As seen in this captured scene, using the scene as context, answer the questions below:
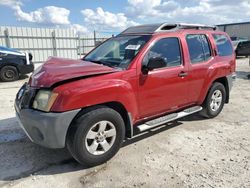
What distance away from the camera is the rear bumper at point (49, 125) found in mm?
3234

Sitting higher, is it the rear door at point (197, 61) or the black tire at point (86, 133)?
the rear door at point (197, 61)

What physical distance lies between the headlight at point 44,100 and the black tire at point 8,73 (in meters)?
7.82

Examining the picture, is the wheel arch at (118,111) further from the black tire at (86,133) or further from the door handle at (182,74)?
the door handle at (182,74)

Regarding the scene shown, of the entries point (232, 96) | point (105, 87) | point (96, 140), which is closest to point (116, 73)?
point (105, 87)

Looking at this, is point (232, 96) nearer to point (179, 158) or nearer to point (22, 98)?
point (179, 158)

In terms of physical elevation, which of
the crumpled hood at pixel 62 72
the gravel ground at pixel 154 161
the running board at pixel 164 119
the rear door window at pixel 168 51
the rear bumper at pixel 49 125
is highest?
the rear door window at pixel 168 51

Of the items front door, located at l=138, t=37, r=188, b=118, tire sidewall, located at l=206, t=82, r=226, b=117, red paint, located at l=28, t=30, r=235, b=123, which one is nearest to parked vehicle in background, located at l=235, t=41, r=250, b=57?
tire sidewall, located at l=206, t=82, r=226, b=117

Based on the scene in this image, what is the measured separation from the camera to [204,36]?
533cm

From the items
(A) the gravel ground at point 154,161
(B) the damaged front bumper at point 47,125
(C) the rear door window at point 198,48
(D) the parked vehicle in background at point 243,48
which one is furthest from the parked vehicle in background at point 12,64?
(D) the parked vehicle in background at point 243,48

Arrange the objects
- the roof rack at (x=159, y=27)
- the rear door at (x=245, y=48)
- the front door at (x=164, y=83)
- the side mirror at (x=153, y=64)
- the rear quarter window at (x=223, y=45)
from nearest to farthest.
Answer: the side mirror at (x=153, y=64)
the front door at (x=164, y=83)
the roof rack at (x=159, y=27)
the rear quarter window at (x=223, y=45)
the rear door at (x=245, y=48)

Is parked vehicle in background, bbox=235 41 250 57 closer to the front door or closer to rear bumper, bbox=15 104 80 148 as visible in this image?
the front door

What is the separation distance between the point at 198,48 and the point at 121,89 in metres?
2.14

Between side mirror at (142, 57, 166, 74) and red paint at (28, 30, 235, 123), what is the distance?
9 centimetres

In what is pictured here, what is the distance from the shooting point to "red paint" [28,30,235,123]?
11.0 ft
